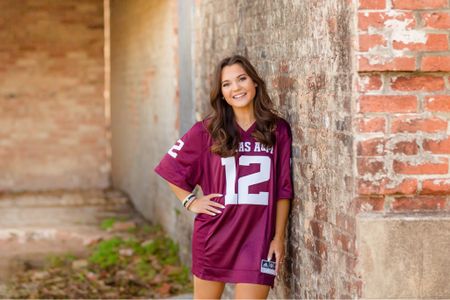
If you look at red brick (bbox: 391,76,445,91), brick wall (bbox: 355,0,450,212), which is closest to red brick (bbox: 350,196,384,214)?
brick wall (bbox: 355,0,450,212)

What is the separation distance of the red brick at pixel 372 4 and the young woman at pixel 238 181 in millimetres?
1280

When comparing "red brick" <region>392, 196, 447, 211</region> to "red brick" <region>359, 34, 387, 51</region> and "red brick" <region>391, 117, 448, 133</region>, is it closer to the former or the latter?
"red brick" <region>391, 117, 448, 133</region>

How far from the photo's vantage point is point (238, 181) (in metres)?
5.40

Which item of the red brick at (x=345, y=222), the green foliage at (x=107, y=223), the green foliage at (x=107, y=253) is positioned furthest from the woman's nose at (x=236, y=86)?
the green foliage at (x=107, y=223)

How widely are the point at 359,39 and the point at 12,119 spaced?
35.3 ft

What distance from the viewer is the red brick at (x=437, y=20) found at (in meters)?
4.28

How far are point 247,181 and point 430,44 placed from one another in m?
1.51

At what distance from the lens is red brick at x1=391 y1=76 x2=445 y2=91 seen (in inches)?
170

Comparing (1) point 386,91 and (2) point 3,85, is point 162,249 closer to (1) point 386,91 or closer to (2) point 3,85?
(2) point 3,85

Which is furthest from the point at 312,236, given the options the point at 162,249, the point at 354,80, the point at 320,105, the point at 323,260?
the point at 162,249

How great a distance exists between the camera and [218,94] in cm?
550

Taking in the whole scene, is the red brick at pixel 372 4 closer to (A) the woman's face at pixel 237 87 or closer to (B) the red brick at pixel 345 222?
(B) the red brick at pixel 345 222

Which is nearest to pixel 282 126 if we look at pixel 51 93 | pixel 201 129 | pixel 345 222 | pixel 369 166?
pixel 201 129

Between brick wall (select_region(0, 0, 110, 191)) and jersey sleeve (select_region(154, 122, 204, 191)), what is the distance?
9033 millimetres
